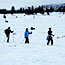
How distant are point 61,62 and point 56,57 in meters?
1.09

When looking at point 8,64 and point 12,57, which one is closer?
point 8,64

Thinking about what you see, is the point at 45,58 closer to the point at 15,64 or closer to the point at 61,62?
the point at 61,62

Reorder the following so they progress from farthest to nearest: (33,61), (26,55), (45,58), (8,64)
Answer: (26,55)
(45,58)
(33,61)
(8,64)

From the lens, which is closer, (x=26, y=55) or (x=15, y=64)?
(x=15, y=64)

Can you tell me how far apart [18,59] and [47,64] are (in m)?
1.51

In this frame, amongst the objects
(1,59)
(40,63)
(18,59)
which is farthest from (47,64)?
(1,59)

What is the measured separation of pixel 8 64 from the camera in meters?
8.71

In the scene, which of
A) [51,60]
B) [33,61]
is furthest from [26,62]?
[51,60]

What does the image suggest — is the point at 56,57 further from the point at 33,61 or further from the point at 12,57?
the point at 12,57

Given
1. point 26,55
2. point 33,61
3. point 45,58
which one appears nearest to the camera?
point 33,61

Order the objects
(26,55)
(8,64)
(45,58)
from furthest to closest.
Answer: (26,55) < (45,58) < (8,64)

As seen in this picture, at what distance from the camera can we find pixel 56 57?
33.5 ft

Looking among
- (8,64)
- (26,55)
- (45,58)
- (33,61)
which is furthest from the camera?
(26,55)

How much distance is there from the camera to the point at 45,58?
9.96 m
